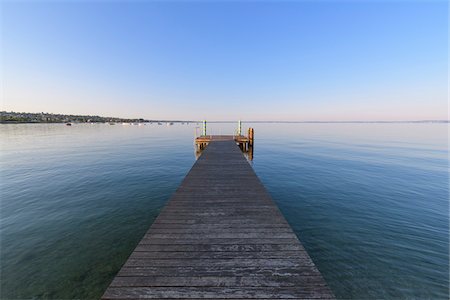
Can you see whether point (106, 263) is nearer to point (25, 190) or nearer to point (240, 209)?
point (240, 209)

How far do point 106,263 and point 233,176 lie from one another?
19.8 feet

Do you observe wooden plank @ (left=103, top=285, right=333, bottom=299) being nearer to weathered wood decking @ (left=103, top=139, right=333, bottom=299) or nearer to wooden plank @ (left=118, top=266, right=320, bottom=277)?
weathered wood decking @ (left=103, top=139, right=333, bottom=299)

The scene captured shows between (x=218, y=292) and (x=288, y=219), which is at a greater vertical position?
(x=218, y=292)

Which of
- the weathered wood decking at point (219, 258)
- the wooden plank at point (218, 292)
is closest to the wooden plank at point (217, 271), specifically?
the weathered wood decking at point (219, 258)

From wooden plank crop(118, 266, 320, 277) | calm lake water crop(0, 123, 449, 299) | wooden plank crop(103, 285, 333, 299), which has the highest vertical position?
wooden plank crop(118, 266, 320, 277)

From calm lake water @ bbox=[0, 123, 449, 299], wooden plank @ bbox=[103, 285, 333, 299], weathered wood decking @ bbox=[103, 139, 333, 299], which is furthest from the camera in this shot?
calm lake water @ bbox=[0, 123, 449, 299]

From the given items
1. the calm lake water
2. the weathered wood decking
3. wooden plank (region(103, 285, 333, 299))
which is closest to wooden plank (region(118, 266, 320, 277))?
the weathered wood decking

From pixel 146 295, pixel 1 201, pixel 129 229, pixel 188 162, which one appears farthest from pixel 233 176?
pixel 1 201

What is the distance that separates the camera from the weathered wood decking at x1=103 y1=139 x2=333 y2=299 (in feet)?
9.66

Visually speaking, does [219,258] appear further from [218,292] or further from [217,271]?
[218,292]

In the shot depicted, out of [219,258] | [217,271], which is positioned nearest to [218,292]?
[217,271]

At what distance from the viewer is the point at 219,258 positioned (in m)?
3.66

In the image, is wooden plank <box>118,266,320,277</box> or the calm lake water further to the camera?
the calm lake water

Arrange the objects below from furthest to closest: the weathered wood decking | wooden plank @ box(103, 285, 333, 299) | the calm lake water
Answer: the calm lake water
the weathered wood decking
wooden plank @ box(103, 285, 333, 299)
